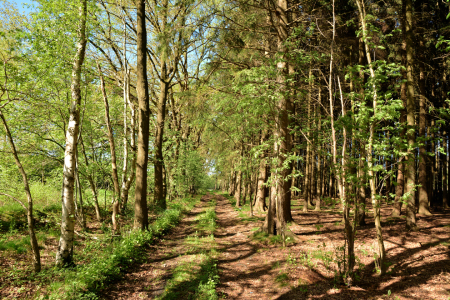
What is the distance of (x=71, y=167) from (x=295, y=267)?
20.5 feet

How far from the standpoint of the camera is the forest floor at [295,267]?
4883 millimetres

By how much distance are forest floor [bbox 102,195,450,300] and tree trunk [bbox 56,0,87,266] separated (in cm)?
165

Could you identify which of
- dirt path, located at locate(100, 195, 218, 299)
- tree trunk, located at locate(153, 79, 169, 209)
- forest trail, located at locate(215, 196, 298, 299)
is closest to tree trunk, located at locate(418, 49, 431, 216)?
forest trail, located at locate(215, 196, 298, 299)

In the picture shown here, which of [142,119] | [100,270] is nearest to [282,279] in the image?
[100,270]

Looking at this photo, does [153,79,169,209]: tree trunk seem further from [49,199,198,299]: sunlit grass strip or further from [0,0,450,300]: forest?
[49,199,198,299]: sunlit grass strip

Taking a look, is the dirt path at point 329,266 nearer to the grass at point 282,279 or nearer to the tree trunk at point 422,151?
the grass at point 282,279

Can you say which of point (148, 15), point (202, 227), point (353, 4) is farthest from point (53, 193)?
point (353, 4)

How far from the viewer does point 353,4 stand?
10828 mm

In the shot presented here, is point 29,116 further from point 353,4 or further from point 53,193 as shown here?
point 353,4

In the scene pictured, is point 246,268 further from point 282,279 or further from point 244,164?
point 244,164

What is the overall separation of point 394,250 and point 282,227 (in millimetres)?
3210

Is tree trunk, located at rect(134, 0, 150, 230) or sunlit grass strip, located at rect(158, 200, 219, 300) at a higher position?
tree trunk, located at rect(134, 0, 150, 230)

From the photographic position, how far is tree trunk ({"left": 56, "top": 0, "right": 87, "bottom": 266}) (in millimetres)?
5930

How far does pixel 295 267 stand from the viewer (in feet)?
19.6
